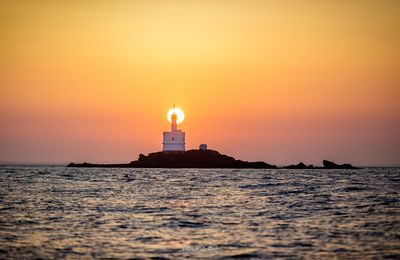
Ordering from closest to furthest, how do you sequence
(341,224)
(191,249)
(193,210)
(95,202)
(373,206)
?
(191,249) < (341,224) < (193,210) < (373,206) < (95,202)

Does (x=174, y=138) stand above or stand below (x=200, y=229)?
above

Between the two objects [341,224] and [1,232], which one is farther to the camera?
[341,224]

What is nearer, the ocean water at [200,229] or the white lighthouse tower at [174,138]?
the ocean water at [200,229]

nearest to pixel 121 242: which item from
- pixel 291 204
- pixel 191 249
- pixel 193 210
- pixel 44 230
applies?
pixel 191 249

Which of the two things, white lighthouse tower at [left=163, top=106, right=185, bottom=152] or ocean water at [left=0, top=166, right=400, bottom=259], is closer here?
ocean water at [left=0, top=166, right=400, bottom=259]

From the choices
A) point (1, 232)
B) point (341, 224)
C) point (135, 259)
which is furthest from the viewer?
point (341, 224)

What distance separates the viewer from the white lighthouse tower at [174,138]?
191625 mm

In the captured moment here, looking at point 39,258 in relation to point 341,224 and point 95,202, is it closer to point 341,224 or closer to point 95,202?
point 341,224

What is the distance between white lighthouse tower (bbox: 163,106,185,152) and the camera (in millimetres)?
191625

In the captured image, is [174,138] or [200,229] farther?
[174,138]

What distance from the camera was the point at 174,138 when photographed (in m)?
193

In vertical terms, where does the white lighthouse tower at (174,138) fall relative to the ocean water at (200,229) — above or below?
above

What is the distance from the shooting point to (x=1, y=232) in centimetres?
2914

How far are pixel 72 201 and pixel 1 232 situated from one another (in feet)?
62.4
